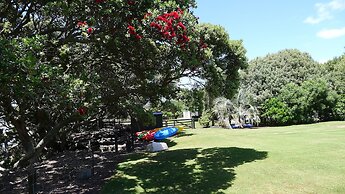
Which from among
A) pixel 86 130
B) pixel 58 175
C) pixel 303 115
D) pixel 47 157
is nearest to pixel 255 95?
pixel 303 115

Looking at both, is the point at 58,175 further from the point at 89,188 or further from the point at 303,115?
the point at 303,115

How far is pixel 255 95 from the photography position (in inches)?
1184

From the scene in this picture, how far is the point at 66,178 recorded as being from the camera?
10242 millimetres

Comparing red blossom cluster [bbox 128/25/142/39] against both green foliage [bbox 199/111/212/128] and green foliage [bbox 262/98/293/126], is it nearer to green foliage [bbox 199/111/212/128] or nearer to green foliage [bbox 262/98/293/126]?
green foliage [bbox 199/111/212/128]

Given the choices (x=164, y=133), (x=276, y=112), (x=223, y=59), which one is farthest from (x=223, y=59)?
(x=276, y=112)

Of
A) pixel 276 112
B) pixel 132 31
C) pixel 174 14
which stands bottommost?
pixel 276 112

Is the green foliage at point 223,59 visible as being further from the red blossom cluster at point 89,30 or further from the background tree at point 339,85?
the background tree at point 339,85

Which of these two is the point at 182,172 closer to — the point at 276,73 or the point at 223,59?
the point at 223,59

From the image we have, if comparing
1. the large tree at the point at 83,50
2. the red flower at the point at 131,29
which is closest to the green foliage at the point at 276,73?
the large tree at the point at 83,50

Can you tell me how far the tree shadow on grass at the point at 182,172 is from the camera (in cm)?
812

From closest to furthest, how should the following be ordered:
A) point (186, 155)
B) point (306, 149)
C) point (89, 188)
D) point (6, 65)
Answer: point (6, 65), point (89, 188), point (306, 149), point (186, 155)

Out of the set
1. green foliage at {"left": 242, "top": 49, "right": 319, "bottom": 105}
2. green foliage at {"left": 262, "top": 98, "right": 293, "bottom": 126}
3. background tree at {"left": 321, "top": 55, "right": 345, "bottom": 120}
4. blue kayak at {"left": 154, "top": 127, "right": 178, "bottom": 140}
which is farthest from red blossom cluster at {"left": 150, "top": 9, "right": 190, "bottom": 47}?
background tree at {"left": 321, "top": 55, "right": 345, "bottom": 120}

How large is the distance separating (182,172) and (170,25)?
16.7 feet

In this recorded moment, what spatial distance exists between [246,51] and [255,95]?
1974cm
